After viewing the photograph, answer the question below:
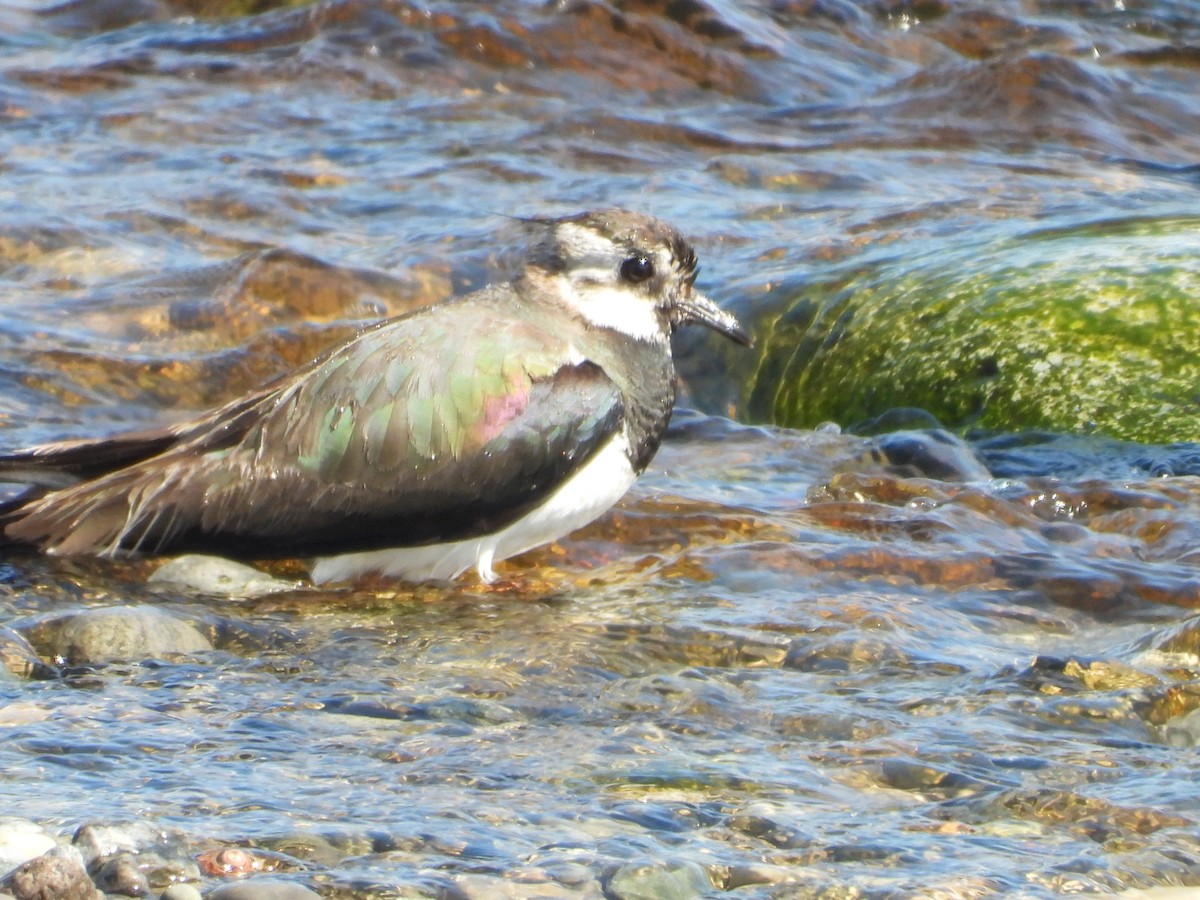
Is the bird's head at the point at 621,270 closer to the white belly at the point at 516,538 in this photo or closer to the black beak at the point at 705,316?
the black beak at the point at 705,316

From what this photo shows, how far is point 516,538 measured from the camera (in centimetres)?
595

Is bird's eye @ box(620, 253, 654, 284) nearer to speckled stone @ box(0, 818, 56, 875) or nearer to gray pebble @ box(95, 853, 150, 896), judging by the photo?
speckled stone @ box(0, 818, 56, 875)

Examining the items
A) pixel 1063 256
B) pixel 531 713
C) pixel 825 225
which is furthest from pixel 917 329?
pixel 531 713

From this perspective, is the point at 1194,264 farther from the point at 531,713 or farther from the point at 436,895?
the point at 436,895

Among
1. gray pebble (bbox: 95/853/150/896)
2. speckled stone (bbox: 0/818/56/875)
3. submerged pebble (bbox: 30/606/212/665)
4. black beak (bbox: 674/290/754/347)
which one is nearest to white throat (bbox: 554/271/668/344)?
black beak (bbox: 674/290/754/347)

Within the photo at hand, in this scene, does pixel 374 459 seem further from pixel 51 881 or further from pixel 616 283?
pixel 51 881

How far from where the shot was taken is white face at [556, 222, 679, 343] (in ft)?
21.0

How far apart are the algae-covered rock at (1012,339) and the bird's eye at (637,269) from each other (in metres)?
2.06

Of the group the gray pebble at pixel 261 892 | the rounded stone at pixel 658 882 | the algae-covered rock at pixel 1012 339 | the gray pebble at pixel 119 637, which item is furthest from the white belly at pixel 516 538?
the algae-covered rock at pixel 1012 339

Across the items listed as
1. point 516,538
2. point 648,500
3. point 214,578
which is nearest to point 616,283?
point 648,500

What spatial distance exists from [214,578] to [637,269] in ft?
5.76

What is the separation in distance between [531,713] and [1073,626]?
178 cm

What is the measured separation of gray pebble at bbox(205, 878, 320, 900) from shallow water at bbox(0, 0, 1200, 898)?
12cm

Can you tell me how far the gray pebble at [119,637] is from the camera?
4918 mm
